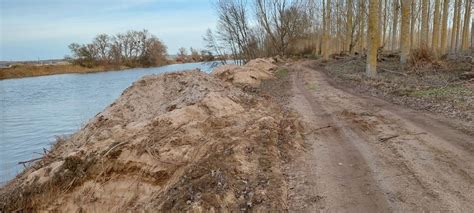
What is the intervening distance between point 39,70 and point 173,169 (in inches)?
2438

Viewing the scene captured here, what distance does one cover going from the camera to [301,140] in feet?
24.9

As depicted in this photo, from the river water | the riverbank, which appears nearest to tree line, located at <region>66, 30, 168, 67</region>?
the riverbank

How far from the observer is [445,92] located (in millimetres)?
11547

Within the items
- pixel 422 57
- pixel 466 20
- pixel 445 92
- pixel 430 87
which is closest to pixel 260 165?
pixel 445 92

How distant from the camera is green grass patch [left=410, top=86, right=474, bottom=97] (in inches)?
437

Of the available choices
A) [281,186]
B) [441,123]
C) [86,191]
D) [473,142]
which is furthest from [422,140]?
[86,191]

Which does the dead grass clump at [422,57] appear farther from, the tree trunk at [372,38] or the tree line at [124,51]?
the tree line at [124,51]

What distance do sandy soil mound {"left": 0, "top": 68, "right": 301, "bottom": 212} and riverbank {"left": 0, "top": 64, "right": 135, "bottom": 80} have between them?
55.2 metres

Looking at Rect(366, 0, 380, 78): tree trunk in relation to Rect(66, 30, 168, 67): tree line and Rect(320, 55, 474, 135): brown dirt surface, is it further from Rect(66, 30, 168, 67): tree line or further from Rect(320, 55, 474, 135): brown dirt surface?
Rect(66, 30, 168, 67): tree line

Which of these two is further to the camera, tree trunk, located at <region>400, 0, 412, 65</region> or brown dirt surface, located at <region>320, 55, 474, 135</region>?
tree trunk, located at <region>400, 0, 412, 65</region>

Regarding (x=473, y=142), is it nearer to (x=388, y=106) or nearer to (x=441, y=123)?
(x=441, y=123)

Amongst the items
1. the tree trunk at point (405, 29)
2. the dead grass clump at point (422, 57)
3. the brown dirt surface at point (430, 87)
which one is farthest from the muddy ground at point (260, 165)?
the tree trunk at point (405, 29)

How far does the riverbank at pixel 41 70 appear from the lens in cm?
5562

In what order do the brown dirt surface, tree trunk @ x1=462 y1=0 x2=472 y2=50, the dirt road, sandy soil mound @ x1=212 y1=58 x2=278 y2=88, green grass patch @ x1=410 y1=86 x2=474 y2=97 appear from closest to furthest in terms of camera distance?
the dirt road → the brown dirt surface → green grass patch @ x1=410 y1=86 x2=474 y2=97 → sandy soil mound @ x1=212 y1=58 x2=278 y2=88 → tree trunk @ x1=462 y1=0 x2=472 y2=50
